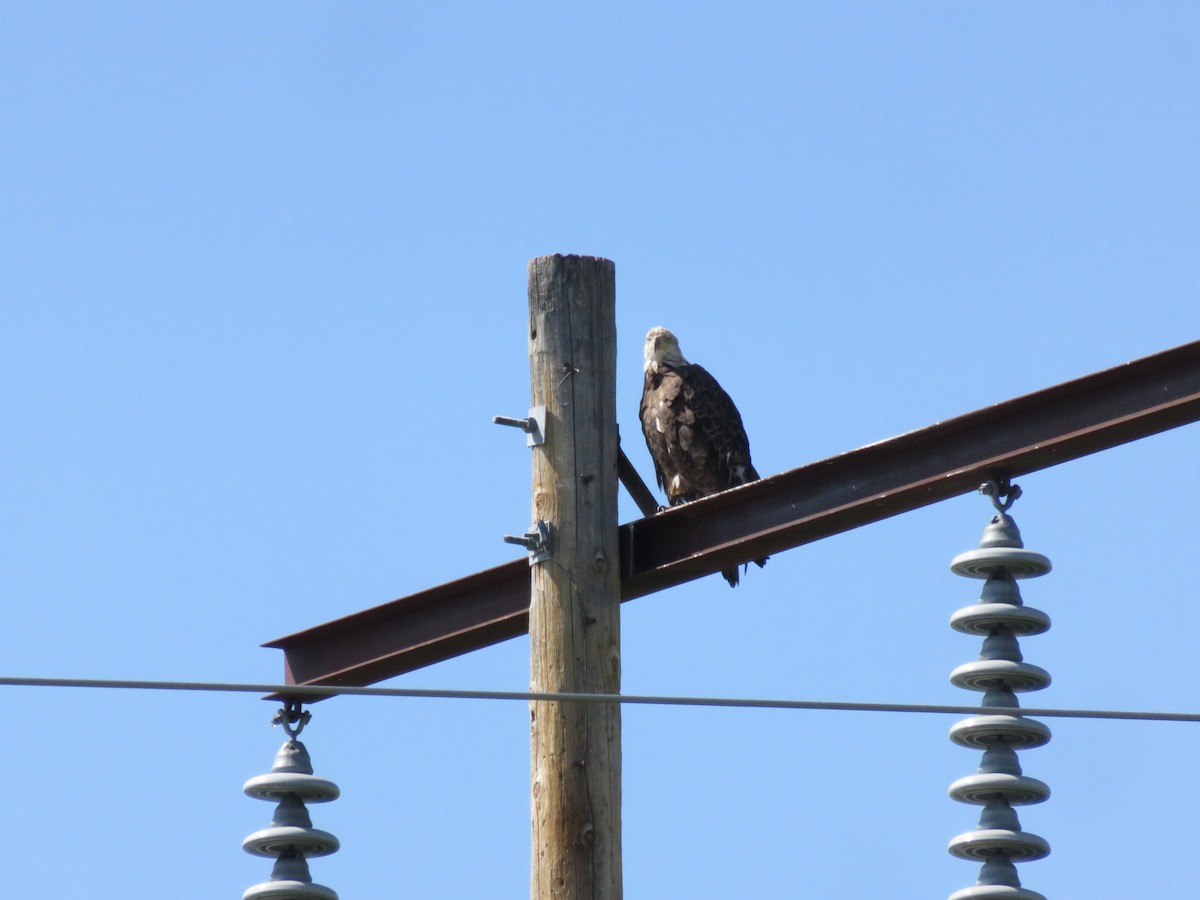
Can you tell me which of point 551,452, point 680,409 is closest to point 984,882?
point 551,452

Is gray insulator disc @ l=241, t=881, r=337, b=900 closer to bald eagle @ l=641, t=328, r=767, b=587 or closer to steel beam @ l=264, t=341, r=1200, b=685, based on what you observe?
steel beam @ l=264, t=341, r=1200, b=685

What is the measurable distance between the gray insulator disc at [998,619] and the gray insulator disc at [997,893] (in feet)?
2.68

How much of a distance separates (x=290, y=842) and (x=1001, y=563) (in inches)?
99.1

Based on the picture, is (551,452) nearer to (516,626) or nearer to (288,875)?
(516,626)

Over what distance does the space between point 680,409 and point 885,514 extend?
3.96 meters

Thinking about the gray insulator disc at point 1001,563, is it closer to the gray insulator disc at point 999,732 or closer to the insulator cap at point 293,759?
the gray insulator disc at point 999,732

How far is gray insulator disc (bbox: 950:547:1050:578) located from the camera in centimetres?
652

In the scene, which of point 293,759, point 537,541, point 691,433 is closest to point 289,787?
point 293,759

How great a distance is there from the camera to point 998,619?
648cm

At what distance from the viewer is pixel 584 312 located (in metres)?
6.72

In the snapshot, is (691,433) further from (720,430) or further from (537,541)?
(537,541)

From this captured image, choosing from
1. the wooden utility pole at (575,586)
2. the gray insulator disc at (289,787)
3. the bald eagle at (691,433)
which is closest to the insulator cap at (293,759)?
the gray insulator disc at (289,787)

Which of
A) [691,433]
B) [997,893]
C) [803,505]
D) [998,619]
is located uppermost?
[691,433]

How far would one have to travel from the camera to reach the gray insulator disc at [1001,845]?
20.5 ft
